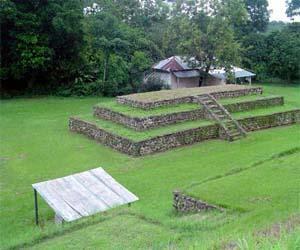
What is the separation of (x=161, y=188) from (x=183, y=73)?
17065 mm

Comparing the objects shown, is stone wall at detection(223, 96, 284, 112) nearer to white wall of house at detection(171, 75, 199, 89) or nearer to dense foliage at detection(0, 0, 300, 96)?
dense foliage at detection(0, 0, 300, 96)

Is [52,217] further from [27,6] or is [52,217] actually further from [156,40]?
[156,40]

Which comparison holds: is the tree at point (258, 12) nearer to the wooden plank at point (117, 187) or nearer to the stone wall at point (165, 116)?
the stone wall at point (165, 116)

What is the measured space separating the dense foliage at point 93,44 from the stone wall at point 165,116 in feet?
23.7

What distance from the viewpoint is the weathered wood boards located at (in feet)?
26.2

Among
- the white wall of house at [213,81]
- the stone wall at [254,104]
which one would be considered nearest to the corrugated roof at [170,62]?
the white wall of house at [213,81]

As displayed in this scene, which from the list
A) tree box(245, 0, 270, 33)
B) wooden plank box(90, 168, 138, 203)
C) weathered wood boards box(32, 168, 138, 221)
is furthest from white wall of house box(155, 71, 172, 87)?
weathered wood boards box(32, 168, 138, 221)

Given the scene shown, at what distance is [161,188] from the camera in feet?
34.6

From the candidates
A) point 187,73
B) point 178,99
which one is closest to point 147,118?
point 178,99

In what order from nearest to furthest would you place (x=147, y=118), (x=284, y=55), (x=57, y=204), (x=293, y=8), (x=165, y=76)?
(x=57, y=204) → (x=147, y=118) → (x=165, y=76) → (x=284, y=55) → (x=293, y=8)

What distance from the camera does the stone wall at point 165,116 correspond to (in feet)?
49.1

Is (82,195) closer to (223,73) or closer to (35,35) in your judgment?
(35,35)

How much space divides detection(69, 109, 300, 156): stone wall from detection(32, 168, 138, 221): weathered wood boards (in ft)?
16.2

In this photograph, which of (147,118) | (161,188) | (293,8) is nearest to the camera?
(161,188)
